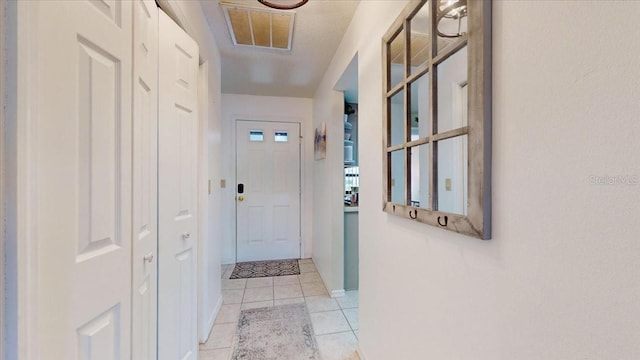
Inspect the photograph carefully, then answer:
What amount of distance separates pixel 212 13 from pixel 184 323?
2008mm

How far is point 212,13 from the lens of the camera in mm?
1907

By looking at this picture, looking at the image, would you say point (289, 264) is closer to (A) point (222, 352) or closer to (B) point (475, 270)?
(A) point (222, 352)

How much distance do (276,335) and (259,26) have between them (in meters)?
2.34

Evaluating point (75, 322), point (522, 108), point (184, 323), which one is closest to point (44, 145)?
point (75, 322)

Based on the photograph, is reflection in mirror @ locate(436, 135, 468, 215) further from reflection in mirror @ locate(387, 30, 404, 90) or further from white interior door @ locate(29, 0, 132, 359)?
white interior door @ locate(29, 0, 132, 359)

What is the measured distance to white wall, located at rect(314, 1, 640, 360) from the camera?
0.46 meters

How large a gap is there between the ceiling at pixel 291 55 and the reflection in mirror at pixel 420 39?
0.89m

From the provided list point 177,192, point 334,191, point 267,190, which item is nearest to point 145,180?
point 177,192

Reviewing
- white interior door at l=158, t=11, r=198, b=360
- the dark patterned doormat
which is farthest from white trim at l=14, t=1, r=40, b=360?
the dark patterned doormat

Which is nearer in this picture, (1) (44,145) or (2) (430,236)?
(1) (44,145)

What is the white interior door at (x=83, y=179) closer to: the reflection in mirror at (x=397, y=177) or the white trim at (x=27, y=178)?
the white trim at (x=27, y=178)

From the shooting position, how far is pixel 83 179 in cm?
73

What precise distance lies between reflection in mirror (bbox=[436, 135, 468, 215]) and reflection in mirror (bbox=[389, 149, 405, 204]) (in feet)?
0.90

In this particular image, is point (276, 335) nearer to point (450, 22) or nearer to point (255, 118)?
point (450, 22)
